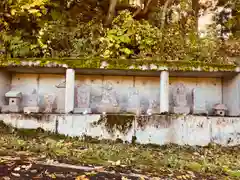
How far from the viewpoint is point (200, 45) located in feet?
28.4

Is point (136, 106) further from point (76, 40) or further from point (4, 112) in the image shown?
point (4, 112)

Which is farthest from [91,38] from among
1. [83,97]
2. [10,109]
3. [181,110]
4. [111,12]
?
[181,110]

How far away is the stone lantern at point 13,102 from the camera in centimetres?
805

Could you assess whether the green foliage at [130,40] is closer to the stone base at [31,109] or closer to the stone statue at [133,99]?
the stone statue at [133,99]

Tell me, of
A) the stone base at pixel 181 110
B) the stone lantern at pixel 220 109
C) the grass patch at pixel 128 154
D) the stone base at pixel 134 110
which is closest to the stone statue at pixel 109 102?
the stone base at pixel 134 110

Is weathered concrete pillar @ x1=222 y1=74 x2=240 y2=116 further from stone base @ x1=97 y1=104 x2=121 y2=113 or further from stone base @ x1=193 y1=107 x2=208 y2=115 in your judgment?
stone base @ x1=97 y1=104 x2=121 y2=113

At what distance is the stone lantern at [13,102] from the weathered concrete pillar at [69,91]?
134 centimetres

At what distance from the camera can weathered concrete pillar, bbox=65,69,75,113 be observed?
7.79m

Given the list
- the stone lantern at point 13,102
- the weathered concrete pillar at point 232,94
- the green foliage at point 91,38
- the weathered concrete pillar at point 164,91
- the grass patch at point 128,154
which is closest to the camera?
the grass patch at point 128,154

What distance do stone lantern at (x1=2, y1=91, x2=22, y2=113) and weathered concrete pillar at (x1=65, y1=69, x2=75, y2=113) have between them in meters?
1.34

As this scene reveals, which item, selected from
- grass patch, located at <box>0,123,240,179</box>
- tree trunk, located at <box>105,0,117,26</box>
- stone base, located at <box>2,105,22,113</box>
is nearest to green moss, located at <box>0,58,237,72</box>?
stone base, located at <box>2,105,22,113</box>

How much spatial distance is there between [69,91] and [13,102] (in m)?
1.52

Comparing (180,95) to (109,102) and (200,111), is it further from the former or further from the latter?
(109,102)

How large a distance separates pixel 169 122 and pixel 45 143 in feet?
9.31
